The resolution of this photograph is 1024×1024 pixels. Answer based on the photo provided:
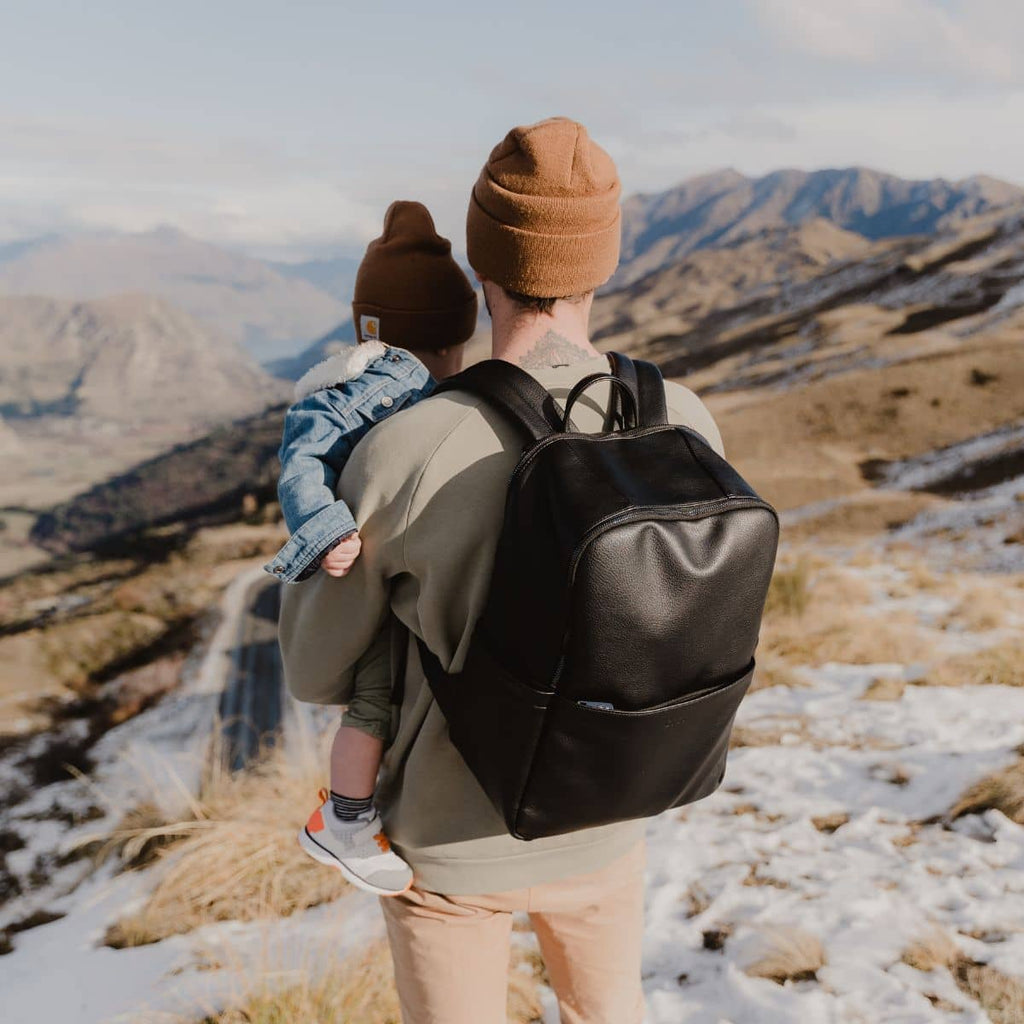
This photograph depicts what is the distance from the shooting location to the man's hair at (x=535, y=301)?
1.56 meters

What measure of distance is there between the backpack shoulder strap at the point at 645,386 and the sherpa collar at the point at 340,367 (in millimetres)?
630

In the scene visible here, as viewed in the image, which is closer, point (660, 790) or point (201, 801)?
point (660, 790)

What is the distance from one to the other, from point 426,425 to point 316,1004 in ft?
7.59

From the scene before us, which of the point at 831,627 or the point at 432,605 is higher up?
the point at 432,605

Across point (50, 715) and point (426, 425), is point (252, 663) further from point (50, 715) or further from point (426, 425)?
point (426, 425)

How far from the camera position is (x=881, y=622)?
6.71 m

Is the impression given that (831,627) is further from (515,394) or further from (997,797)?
(515,394)

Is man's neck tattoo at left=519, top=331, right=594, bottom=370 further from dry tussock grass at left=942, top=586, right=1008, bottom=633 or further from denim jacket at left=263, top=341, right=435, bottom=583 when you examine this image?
dry tussock grass at left=942, top=586, right=1008, bottom=633

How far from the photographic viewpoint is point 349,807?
1793 mm

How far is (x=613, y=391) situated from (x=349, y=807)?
1155 mm

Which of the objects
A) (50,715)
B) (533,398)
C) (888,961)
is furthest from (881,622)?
(50,715)

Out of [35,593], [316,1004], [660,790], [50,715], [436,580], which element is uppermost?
[436,580]

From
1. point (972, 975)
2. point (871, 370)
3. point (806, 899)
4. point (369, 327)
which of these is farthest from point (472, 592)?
point (871, 370)

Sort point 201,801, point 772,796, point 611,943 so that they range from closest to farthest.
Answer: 1. point 611,943
2. point 772,796
3. point 201,801
